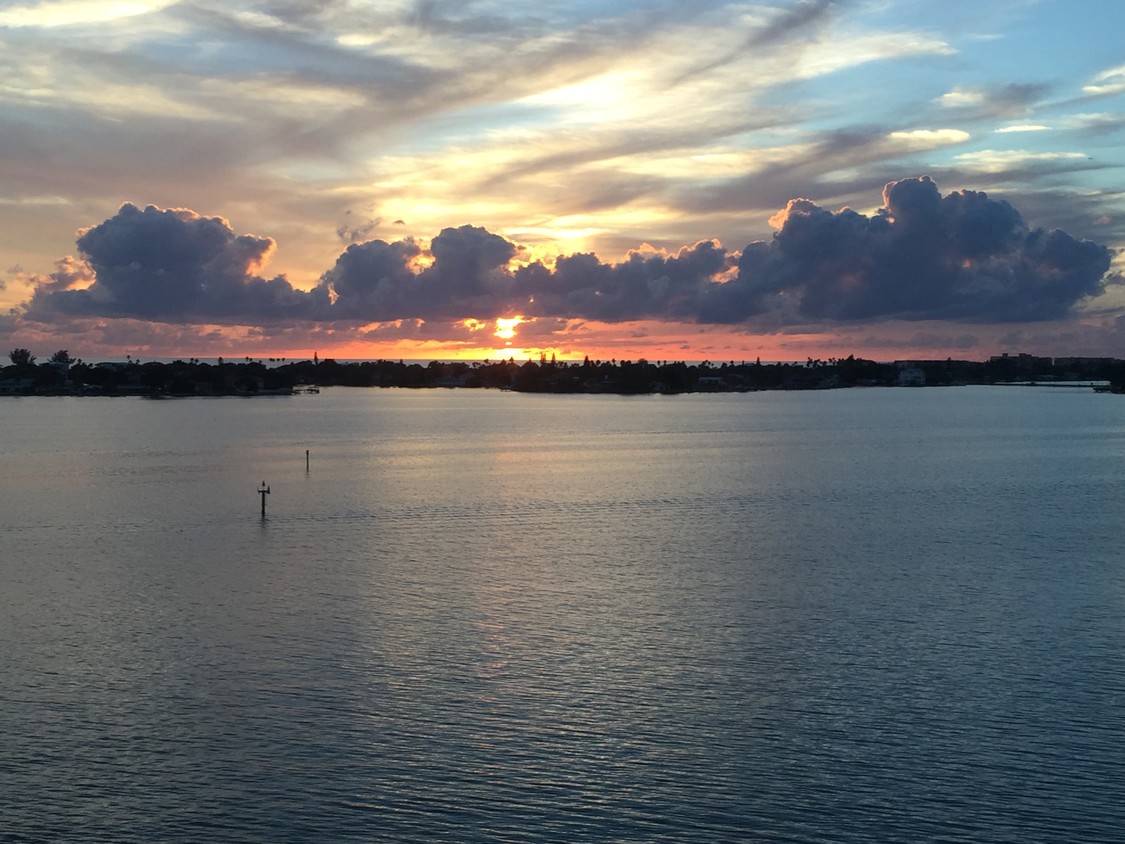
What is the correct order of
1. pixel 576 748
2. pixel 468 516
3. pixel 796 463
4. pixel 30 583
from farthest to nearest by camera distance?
pixel 796 463, pixel 468 516, pixel 30 583, pixel 576 748

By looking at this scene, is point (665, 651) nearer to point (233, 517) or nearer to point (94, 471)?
point (233, 517)

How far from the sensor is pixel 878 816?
30.5 m

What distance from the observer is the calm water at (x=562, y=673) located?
31000 millimetres

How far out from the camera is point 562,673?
139 ft

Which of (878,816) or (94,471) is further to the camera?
(94,471)

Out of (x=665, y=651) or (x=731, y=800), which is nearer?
(x=731, y=800)

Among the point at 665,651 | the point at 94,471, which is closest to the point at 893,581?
the point at 665,651

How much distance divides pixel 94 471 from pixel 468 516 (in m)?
57.3

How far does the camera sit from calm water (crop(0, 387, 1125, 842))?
31.0 m

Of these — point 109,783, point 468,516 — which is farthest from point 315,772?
point 468,516

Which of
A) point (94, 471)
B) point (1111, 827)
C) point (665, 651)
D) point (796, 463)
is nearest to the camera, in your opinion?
point (1111, 827)

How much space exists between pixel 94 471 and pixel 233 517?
42.8 metres

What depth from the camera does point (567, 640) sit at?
47562mm

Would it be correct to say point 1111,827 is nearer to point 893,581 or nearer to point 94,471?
point 893,581
